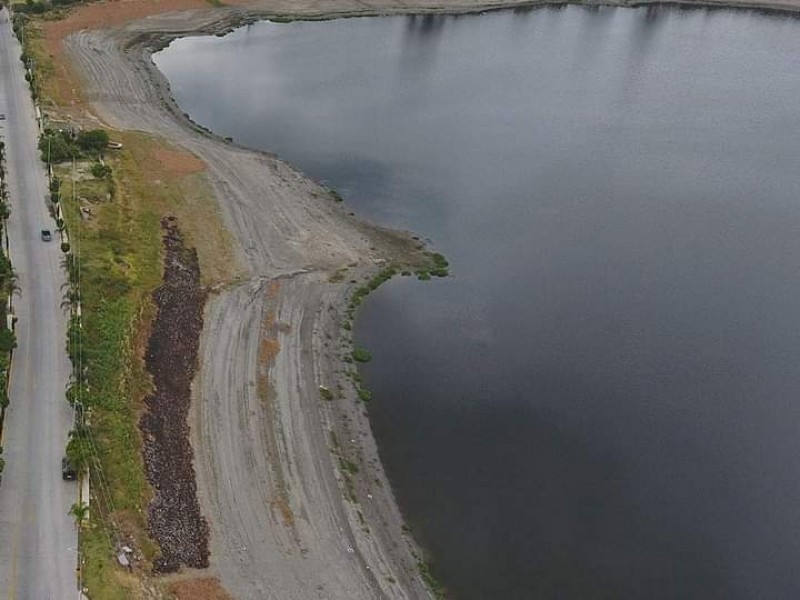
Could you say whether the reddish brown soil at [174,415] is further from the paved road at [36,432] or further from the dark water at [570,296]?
the dark water at [570,296]

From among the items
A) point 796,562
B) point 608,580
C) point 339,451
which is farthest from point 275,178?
point 796,562

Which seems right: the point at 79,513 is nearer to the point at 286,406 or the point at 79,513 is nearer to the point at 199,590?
the point at 199,590

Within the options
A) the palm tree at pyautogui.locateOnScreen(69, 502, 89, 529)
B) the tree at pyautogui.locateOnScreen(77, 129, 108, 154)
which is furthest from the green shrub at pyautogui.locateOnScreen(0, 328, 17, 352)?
the tree at pyautogui.locateOnScreen(77, 129, 108, 154)

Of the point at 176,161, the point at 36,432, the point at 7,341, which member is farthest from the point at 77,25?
the point at 36,432

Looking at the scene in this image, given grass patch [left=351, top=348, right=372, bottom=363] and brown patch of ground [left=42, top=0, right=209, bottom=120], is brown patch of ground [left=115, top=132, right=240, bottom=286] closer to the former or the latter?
brown patch of ground [left=42, top=0, right=209, bottom=120]

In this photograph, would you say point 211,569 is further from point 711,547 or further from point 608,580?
point 711,547

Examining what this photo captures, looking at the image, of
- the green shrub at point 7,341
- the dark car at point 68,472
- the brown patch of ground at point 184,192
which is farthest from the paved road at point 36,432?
the brown patch of ground at point 184,192
